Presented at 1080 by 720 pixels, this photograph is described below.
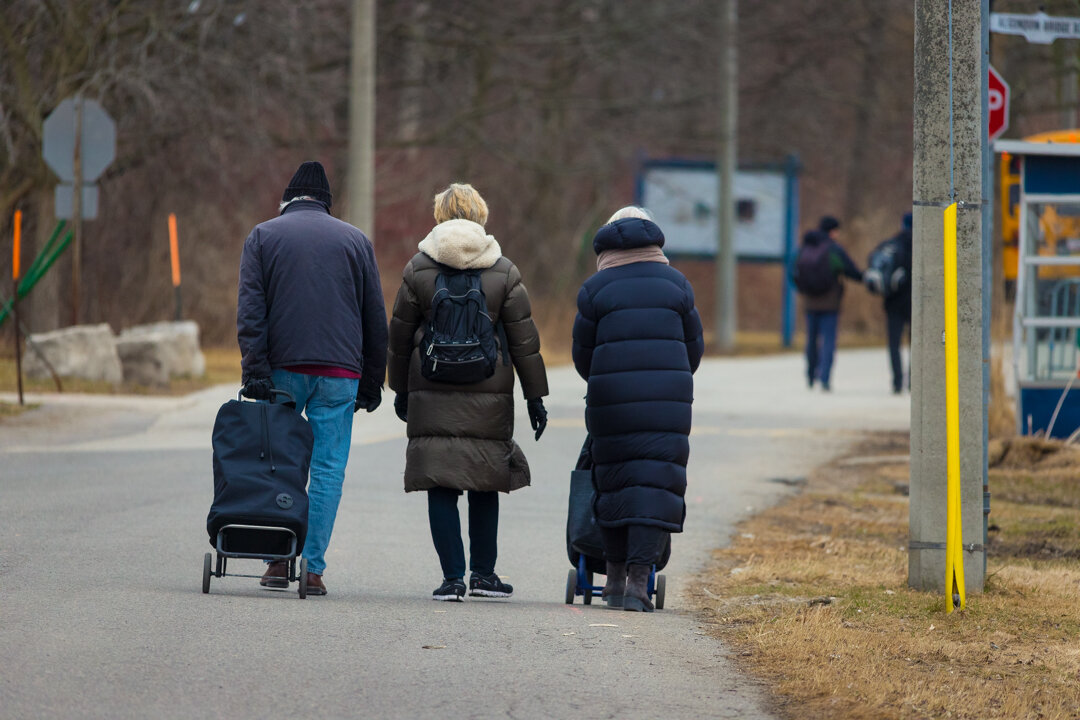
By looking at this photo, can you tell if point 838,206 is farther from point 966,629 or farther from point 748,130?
point 966,629

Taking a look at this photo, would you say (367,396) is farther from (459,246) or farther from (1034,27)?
(1034,27)

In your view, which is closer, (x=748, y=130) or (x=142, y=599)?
(x=142, y=599)

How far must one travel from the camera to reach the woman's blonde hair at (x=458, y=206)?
22.4 feet

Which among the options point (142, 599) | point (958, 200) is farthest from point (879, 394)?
point (142, 599)

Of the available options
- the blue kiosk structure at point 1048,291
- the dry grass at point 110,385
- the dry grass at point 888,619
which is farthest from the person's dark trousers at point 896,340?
the dry grass at point 888,619

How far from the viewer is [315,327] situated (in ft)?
22.0

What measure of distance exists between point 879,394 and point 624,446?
1282 centimetres

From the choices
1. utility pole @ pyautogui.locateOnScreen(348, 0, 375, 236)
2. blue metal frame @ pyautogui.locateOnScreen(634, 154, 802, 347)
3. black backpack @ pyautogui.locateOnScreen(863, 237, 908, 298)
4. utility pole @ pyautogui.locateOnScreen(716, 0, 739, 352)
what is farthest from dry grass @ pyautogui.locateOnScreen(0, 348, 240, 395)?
blue metal frame @ pyautogui.locateOnScreen(634, 154, 802, 347)

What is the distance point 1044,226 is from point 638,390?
8.08m

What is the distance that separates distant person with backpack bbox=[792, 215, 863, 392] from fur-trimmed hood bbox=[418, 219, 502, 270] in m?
12.2

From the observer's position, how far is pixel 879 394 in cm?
1898

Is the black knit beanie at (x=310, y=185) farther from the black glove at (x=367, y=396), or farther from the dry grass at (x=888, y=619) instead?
the dry grass at (x=888, y=619)

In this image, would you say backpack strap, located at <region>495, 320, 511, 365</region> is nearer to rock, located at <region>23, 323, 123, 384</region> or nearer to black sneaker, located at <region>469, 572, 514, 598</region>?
black sneaker, located at <region>469, 572, 514, 598</region>

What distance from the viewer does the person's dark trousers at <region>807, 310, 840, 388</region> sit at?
18.6 m
